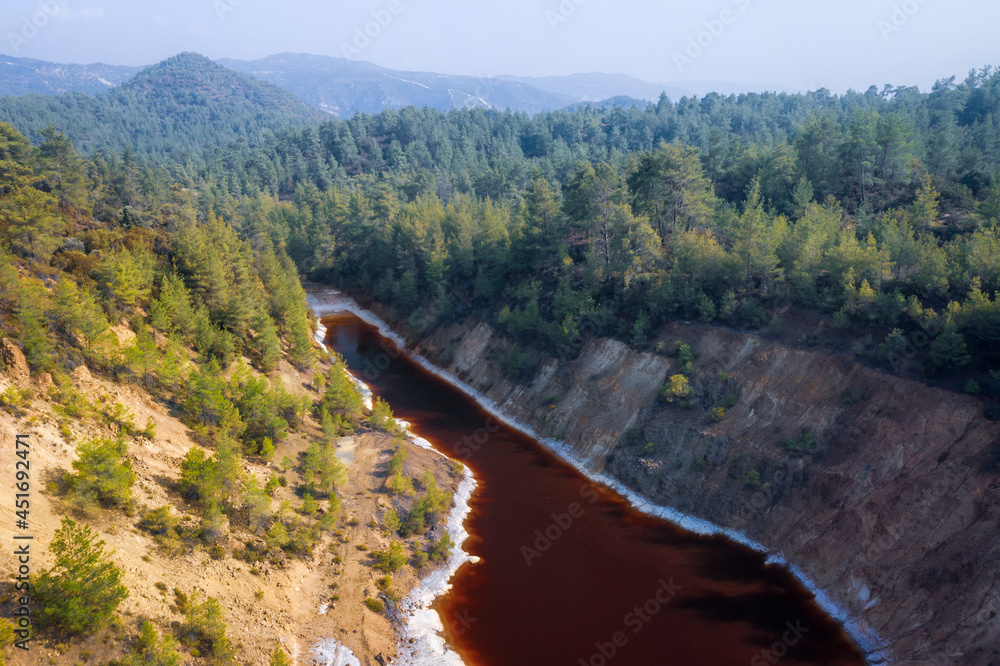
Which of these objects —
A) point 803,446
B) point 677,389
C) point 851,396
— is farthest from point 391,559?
point 851,396

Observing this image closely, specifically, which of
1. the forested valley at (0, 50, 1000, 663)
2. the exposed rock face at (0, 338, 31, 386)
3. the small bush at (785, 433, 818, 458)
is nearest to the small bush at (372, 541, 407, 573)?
the forested valley at (0, 50, 1000, 663)

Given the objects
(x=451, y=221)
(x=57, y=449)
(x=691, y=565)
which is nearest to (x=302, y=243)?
(x=451, y=221)

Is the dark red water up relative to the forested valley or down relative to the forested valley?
down

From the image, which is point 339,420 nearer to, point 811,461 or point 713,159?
point 811,461

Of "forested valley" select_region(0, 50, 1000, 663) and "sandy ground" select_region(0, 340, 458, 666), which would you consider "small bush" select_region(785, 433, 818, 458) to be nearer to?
"forested valley" select_region(0, 50, 1000, 663)

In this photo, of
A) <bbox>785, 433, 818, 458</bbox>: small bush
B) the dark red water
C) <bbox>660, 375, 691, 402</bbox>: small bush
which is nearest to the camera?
the dark red water

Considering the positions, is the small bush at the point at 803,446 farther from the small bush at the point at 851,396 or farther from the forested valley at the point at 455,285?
the forested valley at the point at 455,285

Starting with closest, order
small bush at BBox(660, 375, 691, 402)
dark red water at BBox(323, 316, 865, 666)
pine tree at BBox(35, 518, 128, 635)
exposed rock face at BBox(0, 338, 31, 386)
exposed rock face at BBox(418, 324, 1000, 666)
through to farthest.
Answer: pine tree at BBox(35, 518, 128, 635), exposed rock face at BBox(418, 324, 1000, 666), dark red water at BBox(323, 316, 865, 666), exposed rock face at BBox(0, 338, 31, 386), small bush at BBox(660, 375, 691, 402)
